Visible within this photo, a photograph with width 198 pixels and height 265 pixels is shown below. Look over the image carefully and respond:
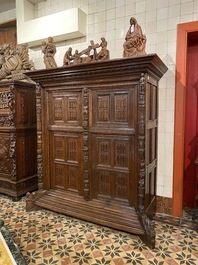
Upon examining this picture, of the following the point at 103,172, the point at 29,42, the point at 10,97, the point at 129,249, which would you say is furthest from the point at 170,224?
the point at 29,42

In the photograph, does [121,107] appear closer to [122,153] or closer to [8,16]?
[122,153]

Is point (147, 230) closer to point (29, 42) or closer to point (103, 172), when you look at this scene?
point (103, 172)

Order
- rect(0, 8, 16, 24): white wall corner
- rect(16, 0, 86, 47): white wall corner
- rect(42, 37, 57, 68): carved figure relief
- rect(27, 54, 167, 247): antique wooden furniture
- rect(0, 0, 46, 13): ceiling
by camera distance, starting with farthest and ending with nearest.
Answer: rect(0, 8, 16, 24): white wall corner, rect(0, 0, 46, 13): ceiling, rect(16, 0, 86, 47): white wall corner, rect(42, 37, 57, 68): carved figure relief, rect(27, 54, 167, 247): antique wooden furniture

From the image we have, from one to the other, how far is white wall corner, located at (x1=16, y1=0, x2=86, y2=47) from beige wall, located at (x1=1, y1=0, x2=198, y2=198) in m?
0.18

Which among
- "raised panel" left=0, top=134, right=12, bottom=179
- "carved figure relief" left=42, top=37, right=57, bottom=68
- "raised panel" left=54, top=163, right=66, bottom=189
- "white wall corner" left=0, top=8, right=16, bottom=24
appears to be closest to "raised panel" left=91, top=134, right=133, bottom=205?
"raised panel" left=54, top=163, right=66, bottom=189

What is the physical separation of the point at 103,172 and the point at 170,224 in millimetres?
976

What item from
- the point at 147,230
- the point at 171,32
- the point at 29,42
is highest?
the point at 29,42

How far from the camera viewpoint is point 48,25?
3031 millimetres

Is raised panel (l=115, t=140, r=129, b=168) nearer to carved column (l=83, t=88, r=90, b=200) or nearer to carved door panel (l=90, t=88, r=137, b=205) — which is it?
carved door panel (l=90, t=88, r=137, b=205)

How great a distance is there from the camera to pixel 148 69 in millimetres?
1986

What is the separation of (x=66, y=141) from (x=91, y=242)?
1157 millimetres

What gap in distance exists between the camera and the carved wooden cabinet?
2893 mm

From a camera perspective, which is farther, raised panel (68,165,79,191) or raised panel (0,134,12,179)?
raised panel (0,134,12,179)

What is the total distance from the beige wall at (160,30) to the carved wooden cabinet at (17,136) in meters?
1.22
